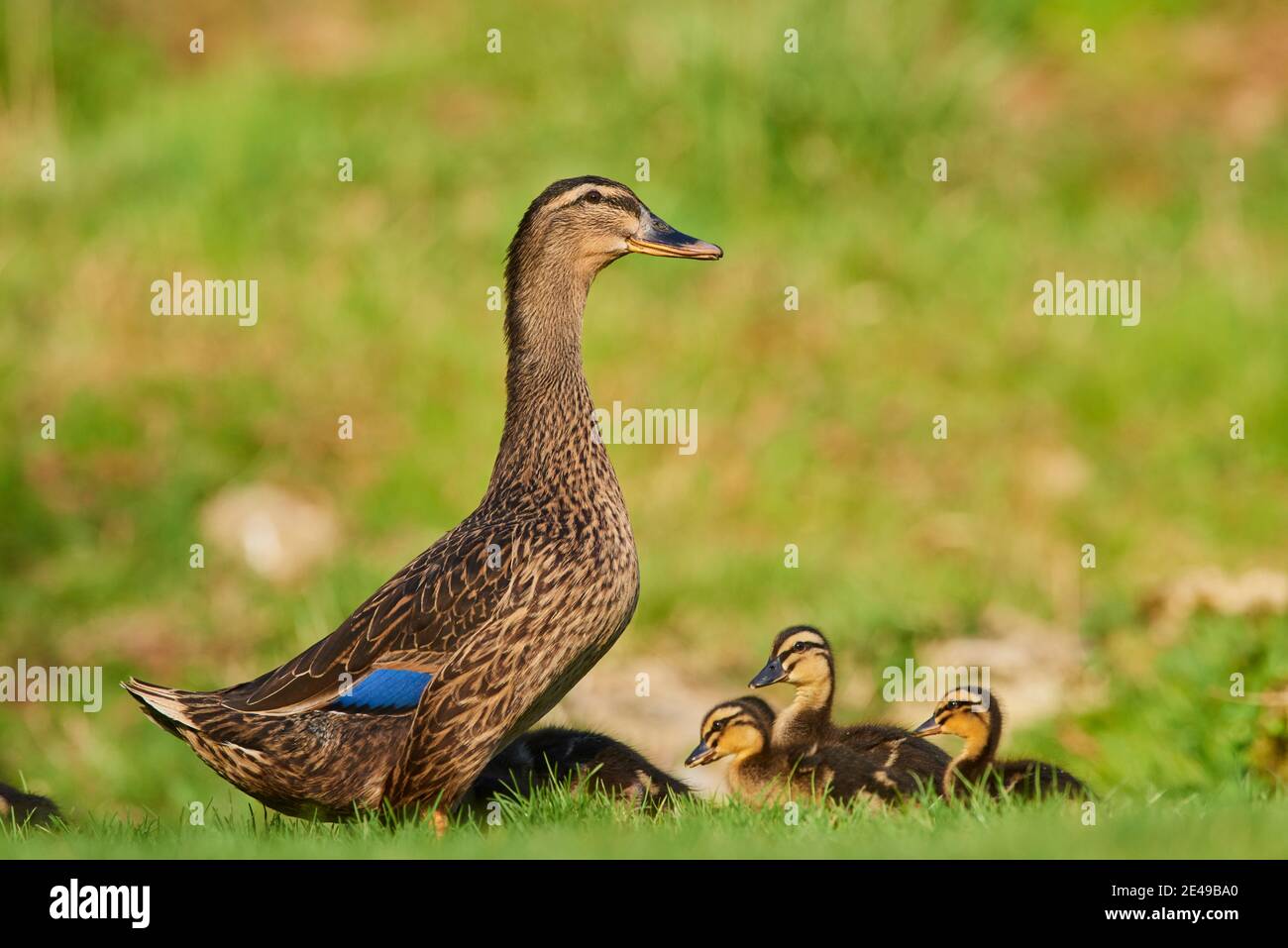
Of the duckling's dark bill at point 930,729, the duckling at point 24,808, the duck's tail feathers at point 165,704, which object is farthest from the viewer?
the duckling's dark bill at point 930,729

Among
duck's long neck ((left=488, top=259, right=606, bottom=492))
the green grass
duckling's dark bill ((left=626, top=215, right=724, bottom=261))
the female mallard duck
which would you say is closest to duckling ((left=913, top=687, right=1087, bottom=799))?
the green grass

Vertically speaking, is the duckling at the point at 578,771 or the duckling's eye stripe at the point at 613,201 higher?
the duckling's eye stripe at the point at 613,201

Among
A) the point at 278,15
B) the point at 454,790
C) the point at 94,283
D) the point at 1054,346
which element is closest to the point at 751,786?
the point at 454,790

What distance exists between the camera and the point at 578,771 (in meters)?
6.26

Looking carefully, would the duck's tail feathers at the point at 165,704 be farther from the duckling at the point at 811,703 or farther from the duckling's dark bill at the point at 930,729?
the duckling's dark bill at the point at 930,729

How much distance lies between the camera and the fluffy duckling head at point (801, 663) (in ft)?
21.2

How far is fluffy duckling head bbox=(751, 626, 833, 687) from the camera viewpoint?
6.48m

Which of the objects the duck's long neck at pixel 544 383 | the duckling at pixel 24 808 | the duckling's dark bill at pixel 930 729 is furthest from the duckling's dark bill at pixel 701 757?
the duckling at pixel 24 808

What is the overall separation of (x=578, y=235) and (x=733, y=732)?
1.73 meters

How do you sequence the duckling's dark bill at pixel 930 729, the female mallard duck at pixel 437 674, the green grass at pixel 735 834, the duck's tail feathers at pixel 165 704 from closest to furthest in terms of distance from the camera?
the green grass at pixel 735 834
the female mallard duck at pixel 437 674
the duck's tail feathers at pixel 165 704
the duckling's dark bill at pixel 930 729

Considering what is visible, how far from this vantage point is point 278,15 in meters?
16.8

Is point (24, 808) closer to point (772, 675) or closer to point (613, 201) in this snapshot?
point (772, 675)

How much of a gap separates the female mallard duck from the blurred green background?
322cm

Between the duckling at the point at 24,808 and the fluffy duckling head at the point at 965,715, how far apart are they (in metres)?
2.88
